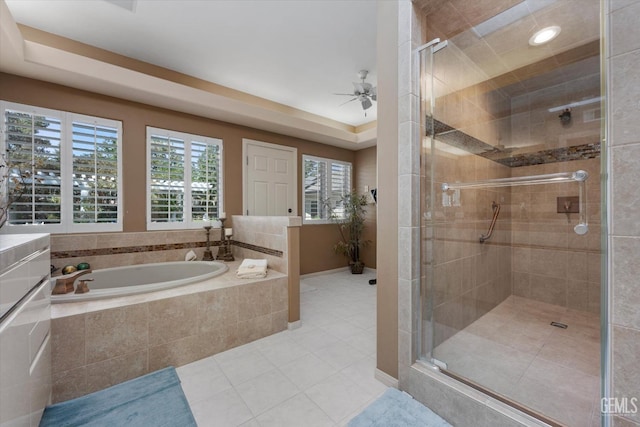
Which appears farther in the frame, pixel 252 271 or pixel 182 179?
pixel 182 179

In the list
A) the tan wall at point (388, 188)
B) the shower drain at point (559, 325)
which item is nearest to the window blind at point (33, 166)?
the tan wall at point (388, 188)

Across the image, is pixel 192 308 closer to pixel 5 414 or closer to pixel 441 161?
pixel 5 414

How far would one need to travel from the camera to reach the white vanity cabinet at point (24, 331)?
0.89 m

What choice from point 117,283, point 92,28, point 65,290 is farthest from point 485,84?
point 117,283

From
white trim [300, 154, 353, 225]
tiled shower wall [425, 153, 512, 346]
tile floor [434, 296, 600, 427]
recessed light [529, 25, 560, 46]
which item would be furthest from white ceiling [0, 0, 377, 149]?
tile floor [434, 296, 600, 427]

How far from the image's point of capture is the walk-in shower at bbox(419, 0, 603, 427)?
4.95 ft

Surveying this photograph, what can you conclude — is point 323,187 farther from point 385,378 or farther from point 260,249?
point 385,378

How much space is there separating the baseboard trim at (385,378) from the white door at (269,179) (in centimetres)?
281

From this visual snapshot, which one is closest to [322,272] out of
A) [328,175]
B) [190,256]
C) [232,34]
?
[328,175]

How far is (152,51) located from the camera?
9.00 feet

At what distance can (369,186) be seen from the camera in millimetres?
4980

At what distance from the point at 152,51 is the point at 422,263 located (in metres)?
3.47

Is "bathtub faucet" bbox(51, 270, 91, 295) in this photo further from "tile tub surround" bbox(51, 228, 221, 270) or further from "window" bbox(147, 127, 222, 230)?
"window" bbox(147, 127, 222, 230)

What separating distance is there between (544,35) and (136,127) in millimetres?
4026
